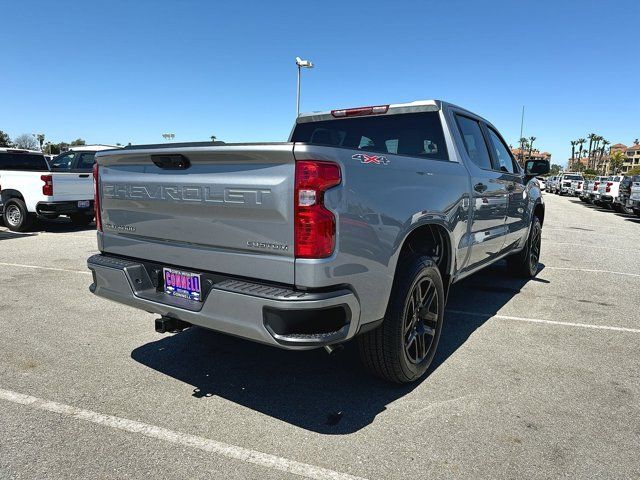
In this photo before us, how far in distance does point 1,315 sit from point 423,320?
4.16 m

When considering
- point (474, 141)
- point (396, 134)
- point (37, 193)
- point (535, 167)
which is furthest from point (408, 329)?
point (37, 193)

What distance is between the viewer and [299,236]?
2.36m

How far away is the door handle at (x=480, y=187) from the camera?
161 inches

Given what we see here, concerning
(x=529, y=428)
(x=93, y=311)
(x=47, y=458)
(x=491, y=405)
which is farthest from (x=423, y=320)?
(x=93, y=311)

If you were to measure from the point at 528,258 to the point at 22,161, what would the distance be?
38.0ft

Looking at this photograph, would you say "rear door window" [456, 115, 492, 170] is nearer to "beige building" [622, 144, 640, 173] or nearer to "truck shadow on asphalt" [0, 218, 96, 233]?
"truck shadow on asphalt" [0, 218, 96, 233]

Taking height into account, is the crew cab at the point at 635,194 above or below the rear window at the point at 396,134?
below

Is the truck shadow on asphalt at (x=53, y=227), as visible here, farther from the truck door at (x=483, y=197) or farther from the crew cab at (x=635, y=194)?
the crew cab at (x=635, y=194)

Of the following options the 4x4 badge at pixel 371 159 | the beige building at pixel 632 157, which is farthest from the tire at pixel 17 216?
the beige building at pixel 632 157

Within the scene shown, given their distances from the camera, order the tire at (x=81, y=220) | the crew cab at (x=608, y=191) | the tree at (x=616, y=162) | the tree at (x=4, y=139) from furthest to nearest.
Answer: the tree at (x=616, y=162) → the tree at (x=4, y=139) → the crew cab at (x=608, y=191) → the tire at (x=81, y=220)

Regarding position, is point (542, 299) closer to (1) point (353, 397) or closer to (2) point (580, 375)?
(2) point (580, 375)

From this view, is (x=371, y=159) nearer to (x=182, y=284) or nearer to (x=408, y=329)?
(x=408, y=329)

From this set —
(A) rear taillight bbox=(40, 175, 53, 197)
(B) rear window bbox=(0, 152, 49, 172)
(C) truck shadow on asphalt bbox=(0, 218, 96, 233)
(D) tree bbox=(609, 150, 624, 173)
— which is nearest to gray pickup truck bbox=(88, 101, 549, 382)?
(A) rear taillight bbox=(40, 175, 53, 197)

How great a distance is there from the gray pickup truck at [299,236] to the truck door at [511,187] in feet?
3.89
